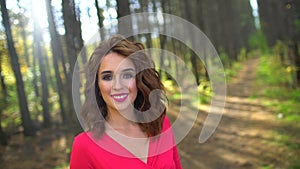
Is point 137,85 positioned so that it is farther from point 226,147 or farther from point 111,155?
point 226,147

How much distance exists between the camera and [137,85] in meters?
1.84

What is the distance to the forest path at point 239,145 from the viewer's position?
564 cm

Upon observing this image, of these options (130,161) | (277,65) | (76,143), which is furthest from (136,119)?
(277,65)

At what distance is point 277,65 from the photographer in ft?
43.9

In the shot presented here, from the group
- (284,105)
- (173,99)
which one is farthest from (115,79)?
(173,99)

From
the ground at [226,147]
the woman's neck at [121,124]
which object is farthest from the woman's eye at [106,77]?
the ground at [226,147]

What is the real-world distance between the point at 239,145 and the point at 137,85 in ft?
17.3

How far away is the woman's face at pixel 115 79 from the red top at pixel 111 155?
21 centimetres

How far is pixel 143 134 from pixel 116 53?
1.84 ft

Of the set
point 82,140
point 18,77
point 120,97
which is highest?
point 120,97

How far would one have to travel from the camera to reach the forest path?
5.64 metres

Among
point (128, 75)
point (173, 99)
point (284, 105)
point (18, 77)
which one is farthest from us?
point (173, 99)

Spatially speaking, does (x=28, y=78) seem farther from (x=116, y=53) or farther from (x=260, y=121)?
(x=116, y=53)

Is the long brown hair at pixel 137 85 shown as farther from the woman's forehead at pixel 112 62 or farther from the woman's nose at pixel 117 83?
the woman's nose at pixel 117 83
